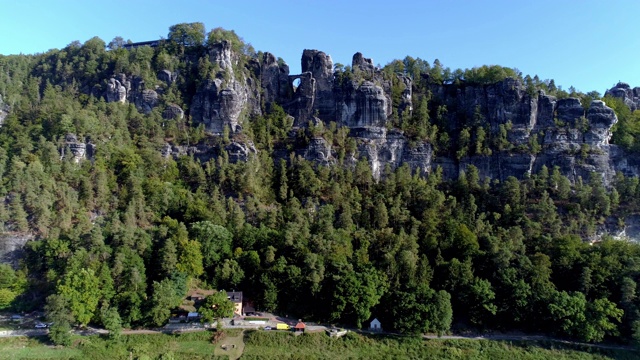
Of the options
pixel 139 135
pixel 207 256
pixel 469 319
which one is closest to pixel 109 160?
pixel 139 135

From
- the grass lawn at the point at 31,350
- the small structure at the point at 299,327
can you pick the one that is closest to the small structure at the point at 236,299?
the small structure at the point at 299,327

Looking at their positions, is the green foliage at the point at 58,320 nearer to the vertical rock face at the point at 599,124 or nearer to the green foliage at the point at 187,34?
the green foliage at the point at 187,34

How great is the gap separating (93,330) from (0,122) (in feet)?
113

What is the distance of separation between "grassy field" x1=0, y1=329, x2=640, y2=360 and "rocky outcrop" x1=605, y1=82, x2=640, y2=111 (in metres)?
44.4

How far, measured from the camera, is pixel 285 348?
35938 mm

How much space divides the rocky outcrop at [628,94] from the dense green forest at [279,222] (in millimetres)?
6267

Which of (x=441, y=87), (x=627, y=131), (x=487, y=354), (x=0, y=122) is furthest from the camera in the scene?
(x=441, y=87)

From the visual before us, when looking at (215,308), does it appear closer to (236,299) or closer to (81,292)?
(236,299)

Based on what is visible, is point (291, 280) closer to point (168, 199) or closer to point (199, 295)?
point (199, 295)

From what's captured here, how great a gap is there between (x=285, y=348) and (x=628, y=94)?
6427 centimetres

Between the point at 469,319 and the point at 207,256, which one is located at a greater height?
the point at 207,256

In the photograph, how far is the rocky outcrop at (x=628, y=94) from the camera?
6750 cm

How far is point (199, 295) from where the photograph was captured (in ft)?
134

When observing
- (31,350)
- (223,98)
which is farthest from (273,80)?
(31,350)
